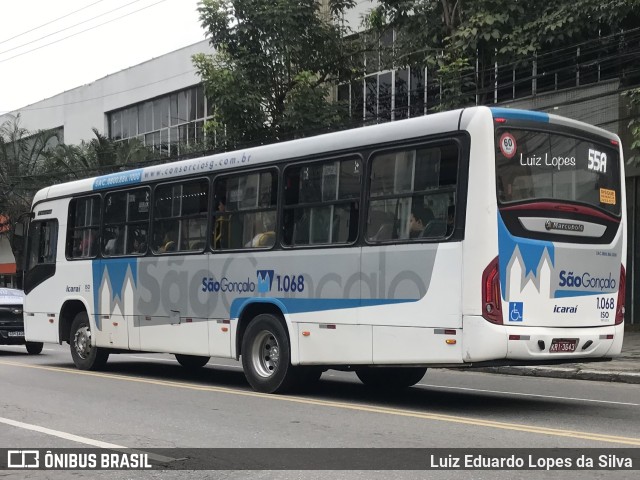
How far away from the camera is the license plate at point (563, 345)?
9328mm

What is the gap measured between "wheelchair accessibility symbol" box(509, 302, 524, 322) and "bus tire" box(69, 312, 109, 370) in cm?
815

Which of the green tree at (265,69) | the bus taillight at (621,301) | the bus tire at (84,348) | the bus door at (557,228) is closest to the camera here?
the bus door at (557,228)

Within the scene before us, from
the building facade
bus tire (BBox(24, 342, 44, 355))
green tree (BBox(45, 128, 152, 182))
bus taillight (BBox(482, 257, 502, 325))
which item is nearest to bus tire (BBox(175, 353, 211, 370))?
bus tire (BBox(24, 342, 44, 355))

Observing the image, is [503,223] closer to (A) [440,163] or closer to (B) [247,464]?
(A) [440,163]

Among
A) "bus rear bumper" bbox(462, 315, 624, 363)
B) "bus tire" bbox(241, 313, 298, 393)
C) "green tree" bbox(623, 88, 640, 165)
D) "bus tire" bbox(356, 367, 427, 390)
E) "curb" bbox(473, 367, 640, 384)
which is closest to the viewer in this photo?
"bus rear bumper" bbox(462, 315, 624, 363)

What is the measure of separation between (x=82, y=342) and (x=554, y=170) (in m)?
9.01

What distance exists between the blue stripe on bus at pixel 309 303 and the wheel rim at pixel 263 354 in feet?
1.55

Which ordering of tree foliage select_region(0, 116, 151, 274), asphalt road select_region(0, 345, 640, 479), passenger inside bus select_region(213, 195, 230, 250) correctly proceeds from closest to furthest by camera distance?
asphalt road select_region(0, 345, 640, 479) → passenger inside bus select_region(213, 195, 230, 250) → tree foliage select_region(0, 116, 151, 274)

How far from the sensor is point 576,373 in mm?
14242

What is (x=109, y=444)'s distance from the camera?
782cm

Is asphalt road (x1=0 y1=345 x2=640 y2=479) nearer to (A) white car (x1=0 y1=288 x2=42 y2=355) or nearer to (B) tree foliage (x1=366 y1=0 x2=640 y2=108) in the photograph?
(A) white car (x1=0 y1=288 x2=42 y2=355)

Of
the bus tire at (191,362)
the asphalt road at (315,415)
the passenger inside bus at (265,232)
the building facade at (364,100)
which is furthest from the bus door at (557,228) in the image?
the bus tire at (191,362)

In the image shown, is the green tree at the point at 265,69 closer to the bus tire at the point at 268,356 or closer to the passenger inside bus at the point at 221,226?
the passenger inside bus at the point at 221,226

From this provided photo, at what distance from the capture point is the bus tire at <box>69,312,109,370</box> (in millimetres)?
15062
